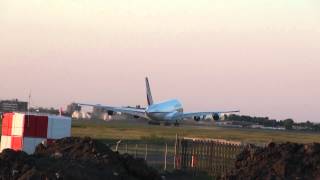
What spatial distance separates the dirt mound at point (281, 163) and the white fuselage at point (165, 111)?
77.8 meters

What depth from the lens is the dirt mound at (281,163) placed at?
37.5 ft

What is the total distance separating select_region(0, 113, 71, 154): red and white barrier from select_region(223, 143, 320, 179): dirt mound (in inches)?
173

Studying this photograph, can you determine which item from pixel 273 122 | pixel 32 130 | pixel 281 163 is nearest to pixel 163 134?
pixel 32 130

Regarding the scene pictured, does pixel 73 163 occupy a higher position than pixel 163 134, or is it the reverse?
pixel 163 134

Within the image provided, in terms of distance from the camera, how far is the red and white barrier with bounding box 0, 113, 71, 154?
49.2 ft

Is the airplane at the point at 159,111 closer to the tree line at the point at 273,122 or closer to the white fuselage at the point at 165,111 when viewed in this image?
the white fuselage at the point at 165,111

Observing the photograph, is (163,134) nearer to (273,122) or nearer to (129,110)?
(129,110)

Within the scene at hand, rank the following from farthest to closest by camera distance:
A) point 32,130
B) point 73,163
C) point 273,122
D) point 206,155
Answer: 1. point 273,122
2. point 206,155
3. point 32,130
4. point 73,163

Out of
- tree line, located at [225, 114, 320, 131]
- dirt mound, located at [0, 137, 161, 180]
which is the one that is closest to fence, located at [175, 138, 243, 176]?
dirt mound, located at [0, 137, 161, 180]

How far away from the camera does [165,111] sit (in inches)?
3593

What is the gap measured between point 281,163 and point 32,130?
5.72 meters

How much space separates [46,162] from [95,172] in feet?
2.38

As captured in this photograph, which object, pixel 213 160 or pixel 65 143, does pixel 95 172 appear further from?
pixel 213 160

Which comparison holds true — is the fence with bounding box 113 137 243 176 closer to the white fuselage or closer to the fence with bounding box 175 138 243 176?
the fence with bounding box 175 138 243 176
